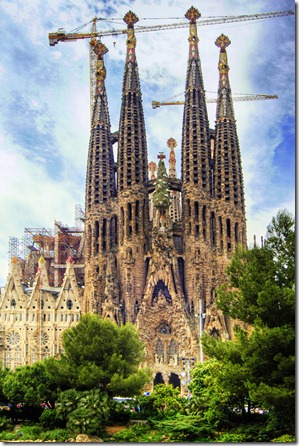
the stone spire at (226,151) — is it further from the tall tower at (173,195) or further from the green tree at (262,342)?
the green tree at (262,342)

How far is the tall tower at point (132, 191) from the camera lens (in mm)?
40719

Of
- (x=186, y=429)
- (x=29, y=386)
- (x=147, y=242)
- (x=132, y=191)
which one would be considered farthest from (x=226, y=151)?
(x=186, y=429)

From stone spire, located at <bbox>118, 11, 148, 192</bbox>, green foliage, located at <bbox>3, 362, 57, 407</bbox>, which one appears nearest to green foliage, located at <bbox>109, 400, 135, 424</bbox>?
green foliage, located at <bbox>3, 362, 57, 407</bbox>

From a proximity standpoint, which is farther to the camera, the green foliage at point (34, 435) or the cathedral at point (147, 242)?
the cathedral at point (147, 242)

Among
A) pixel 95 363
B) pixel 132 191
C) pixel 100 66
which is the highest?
pixel 100 66

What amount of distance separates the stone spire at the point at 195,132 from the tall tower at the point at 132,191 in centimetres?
288

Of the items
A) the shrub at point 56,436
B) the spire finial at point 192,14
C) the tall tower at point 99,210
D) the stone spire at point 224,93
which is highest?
the stone spire at point 224,93

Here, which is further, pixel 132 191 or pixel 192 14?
pixel 132 191

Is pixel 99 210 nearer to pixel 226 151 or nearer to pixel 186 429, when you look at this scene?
pixel 226 151

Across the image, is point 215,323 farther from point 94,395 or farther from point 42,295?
point 94,395

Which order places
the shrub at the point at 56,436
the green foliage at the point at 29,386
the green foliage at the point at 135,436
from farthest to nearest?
the green foliage at the point at 29,386
the shrub at the point at 56,436
the green foliage at the point at 135,436

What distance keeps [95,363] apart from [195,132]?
23038mm

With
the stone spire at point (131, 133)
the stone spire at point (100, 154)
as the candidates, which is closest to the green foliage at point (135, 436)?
the stone spire at point (131, 133)

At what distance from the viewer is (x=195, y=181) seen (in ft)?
139
